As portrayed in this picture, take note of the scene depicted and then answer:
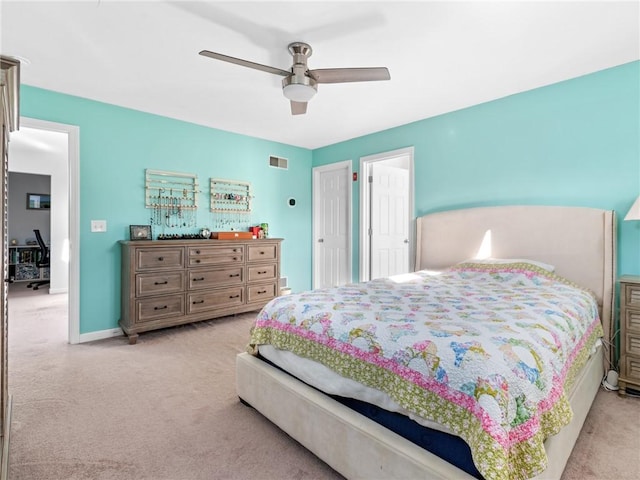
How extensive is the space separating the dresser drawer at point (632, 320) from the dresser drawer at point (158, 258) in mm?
4001

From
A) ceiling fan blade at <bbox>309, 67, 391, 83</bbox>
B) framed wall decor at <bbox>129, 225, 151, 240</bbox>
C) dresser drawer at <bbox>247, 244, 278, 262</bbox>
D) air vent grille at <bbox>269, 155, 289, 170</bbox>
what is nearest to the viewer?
ceiling fan blade at <bbox>309, 67, 391, 83</bbox>

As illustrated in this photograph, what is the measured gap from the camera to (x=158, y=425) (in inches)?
79.6

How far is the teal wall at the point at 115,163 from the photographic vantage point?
343 centimetres

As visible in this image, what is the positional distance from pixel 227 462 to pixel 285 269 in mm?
3648

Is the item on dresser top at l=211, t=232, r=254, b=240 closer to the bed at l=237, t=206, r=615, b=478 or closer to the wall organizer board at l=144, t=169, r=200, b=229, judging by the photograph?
the wall organizer board at l=144, t=169, r=200, b=229

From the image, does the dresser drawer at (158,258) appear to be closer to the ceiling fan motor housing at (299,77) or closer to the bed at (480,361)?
the bed at (480,361)

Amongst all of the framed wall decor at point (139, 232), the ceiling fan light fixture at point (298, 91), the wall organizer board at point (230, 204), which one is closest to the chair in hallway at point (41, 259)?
the framed wall decor at point (139, 232)

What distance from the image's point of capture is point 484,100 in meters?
3.47

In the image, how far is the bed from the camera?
3.99 ft

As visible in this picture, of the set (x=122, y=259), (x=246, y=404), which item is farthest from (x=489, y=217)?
(x=122, y=259)

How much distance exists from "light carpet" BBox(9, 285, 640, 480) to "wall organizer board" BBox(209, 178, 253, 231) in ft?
6.03

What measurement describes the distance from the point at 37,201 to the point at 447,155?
8473mm

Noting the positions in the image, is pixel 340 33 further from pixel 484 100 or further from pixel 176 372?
pixel 176 372

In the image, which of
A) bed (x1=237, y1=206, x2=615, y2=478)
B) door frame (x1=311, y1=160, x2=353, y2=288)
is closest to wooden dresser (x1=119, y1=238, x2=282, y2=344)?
door frame (x1=311, y1=160, x2=353, y2=288)
